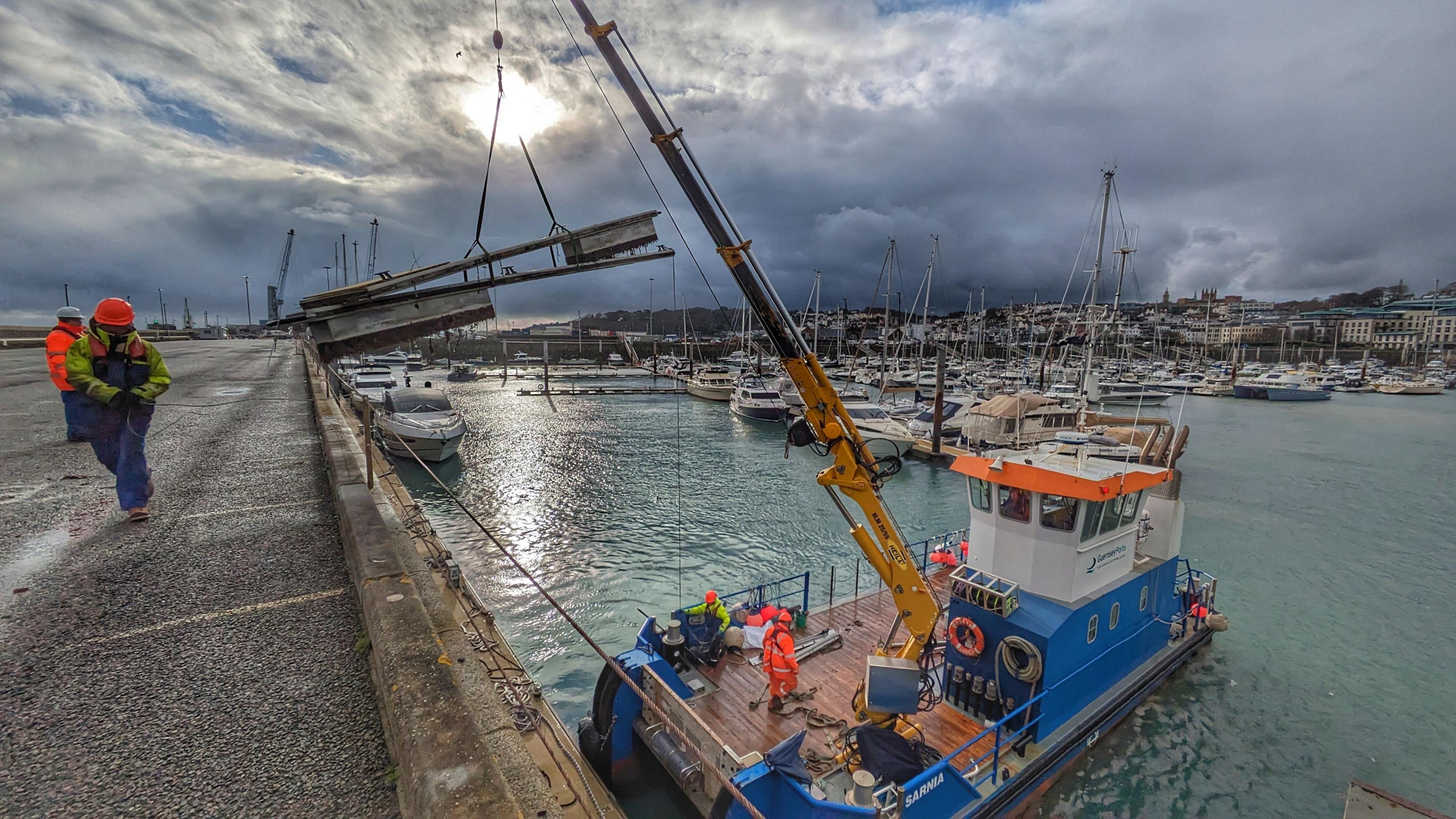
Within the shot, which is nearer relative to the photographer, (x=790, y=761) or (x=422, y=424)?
(x=790, y=761)

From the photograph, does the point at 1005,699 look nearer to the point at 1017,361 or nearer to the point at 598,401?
the point at 598,401

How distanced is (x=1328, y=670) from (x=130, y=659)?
18.4 metres

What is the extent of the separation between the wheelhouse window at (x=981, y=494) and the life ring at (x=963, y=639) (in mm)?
1640

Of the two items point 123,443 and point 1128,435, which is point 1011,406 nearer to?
point 1128,435

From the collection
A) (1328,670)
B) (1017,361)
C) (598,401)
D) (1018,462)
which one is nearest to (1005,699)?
(1018,462)

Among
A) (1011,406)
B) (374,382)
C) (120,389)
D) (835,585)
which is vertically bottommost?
(835,585)

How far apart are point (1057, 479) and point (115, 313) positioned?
1068 cm

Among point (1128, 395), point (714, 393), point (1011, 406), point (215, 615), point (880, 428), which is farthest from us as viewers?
point (1128, 395)

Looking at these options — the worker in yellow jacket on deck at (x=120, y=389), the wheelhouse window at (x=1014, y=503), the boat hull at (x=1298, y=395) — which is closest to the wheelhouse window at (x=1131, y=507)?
the wheelhouse window at (x=1014, y=503)

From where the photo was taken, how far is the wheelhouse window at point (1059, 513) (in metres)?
7.31

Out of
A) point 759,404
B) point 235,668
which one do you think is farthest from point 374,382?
point 235,668

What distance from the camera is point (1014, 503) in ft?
25.7

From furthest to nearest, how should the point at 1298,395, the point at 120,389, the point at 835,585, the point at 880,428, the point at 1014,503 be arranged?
the point at 1298,395, the point at 880,428, the point at 835,585, the point at 1014,503, the point at 120,389

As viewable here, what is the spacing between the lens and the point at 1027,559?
7688 millimetres
